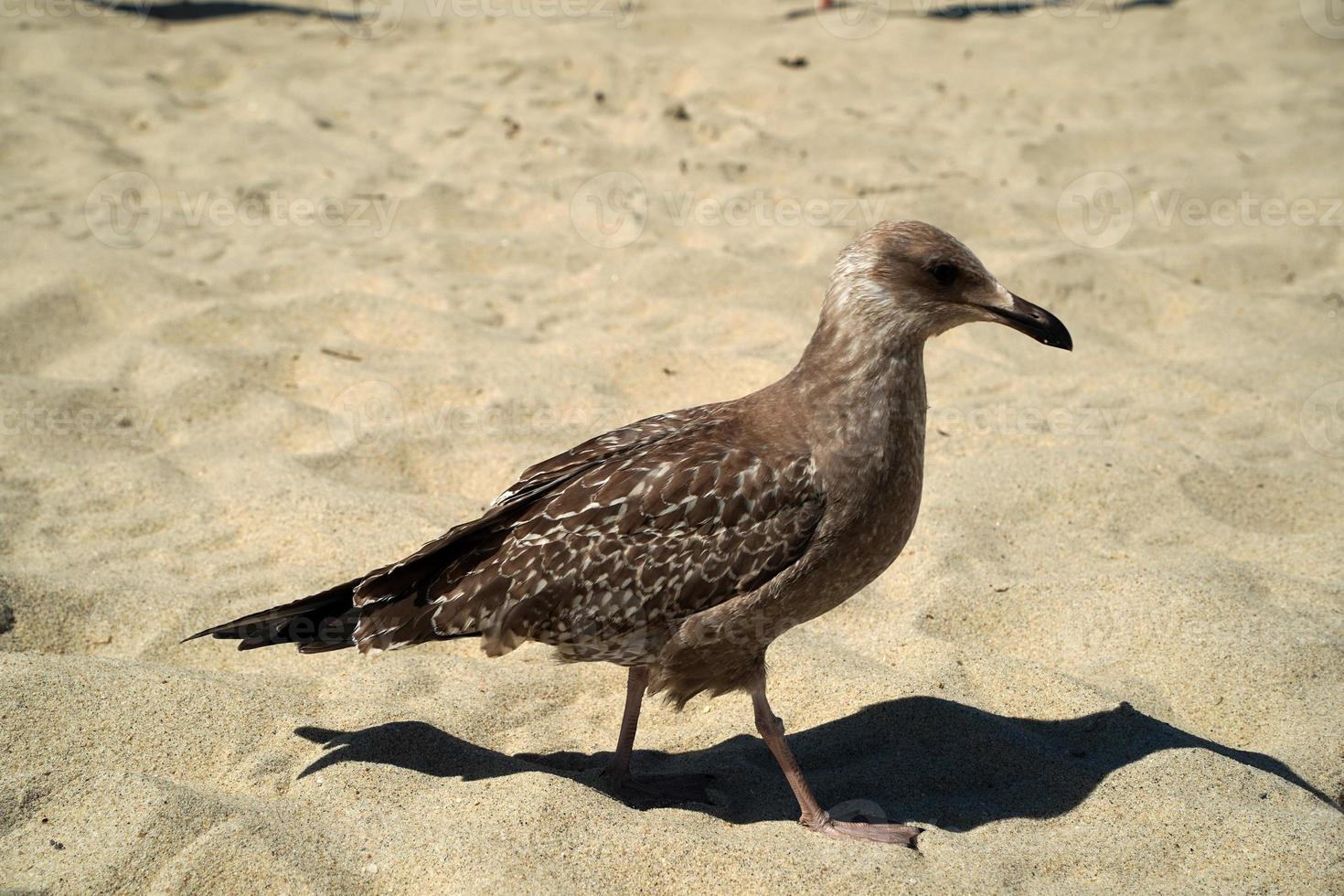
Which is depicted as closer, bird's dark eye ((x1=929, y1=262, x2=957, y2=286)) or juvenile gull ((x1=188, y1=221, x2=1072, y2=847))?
juvenile gull ((x1=188, y1=221, x2=1072, y2=847))

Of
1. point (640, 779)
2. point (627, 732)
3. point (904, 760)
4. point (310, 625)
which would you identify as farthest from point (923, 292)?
point (310, 625)

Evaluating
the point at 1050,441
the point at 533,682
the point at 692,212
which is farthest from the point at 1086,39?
the point at 533,682

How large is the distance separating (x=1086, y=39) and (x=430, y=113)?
6513 mm

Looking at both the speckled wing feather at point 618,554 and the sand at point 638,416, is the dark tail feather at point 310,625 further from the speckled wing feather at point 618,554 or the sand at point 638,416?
the sand at point 638,416

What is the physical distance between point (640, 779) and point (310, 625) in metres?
1.20

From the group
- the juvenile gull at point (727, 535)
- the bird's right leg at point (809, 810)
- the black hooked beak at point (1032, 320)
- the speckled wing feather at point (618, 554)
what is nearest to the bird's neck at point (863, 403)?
the juvenile gull at point (727, 535)

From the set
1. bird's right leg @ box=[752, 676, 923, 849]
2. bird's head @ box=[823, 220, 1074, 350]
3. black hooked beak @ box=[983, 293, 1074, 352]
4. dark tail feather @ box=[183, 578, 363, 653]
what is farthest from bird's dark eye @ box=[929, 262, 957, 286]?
dark tail feather @ box=[183, 578, 363, 653]

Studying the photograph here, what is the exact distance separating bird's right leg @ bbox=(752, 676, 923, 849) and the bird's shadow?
0.37 feet

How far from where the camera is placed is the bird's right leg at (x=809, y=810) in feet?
11.5

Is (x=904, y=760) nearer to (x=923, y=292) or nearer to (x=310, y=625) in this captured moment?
(x=923, y=292)

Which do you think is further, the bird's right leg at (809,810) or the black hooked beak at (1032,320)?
the black hooked beak at (1032,320)

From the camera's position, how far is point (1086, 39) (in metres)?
11.6

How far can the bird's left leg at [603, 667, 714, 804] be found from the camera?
12.5 feet

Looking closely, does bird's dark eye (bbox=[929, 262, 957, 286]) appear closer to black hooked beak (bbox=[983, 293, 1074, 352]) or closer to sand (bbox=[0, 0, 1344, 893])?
black hooked beak (bbox=[983, 293, 1074, 352])
